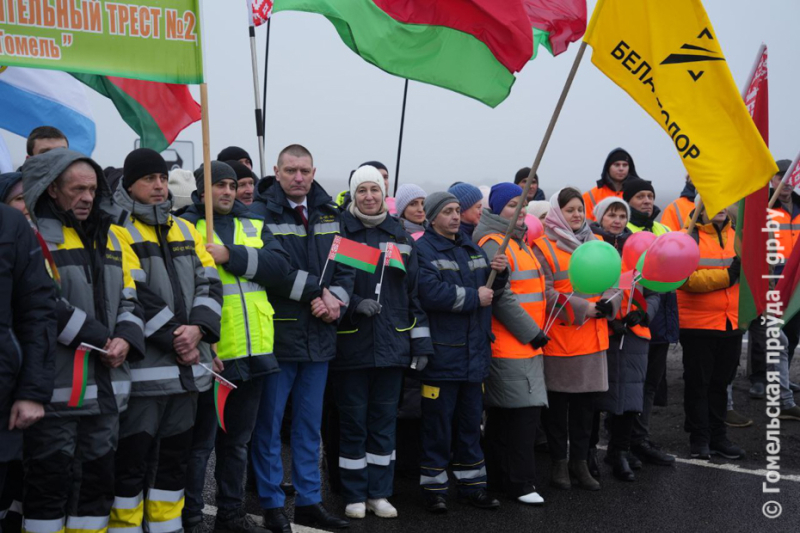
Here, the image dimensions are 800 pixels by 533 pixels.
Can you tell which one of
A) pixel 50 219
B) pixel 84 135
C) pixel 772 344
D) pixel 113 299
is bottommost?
pixel 772 344

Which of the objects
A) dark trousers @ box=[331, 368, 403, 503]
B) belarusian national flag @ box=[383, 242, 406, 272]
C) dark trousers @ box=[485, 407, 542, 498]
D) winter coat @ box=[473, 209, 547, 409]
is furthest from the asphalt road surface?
belarusian national flag @ box=[383, 242, 406, 272]

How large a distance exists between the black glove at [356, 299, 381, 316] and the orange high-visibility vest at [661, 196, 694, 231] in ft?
12.1

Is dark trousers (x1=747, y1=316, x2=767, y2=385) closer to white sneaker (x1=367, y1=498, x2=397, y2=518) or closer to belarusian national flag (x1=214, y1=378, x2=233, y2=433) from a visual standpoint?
white sneaker (x1=367, y1=498, x2=397, y2=518)

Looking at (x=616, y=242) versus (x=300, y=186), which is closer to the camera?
(x=300, y=186)

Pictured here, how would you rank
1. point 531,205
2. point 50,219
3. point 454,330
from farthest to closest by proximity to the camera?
point 531,205
point 454,330
point 50,219

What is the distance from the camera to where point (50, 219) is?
4.31m

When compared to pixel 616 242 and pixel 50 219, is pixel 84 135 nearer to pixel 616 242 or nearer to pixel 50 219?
pixel 50 219

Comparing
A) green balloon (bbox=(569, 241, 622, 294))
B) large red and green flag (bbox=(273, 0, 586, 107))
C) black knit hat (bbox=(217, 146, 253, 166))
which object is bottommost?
green balloon (bbox=(569, 241, 622, 294))

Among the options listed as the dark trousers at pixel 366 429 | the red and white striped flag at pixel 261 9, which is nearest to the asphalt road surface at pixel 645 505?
the dark trousers at pixel 366 429

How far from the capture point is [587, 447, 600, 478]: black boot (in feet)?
23.5

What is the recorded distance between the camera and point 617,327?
709 cm

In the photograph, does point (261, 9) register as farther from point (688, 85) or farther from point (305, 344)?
point (688, 85)

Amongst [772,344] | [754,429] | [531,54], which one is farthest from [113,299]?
[754,429]

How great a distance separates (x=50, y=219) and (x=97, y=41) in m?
1.17
